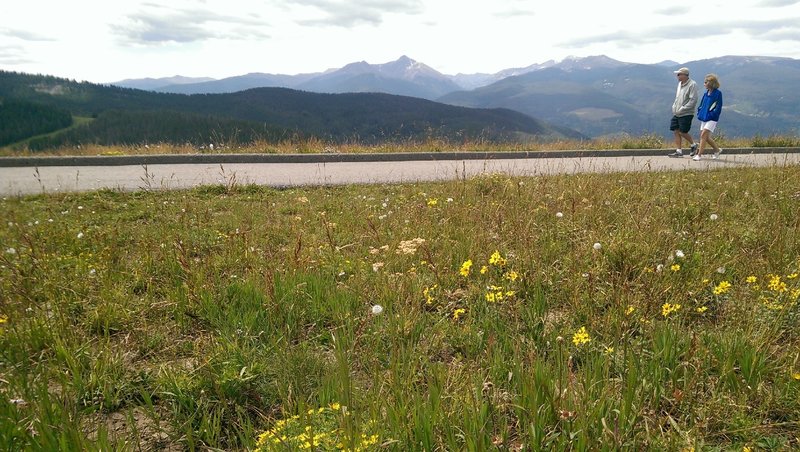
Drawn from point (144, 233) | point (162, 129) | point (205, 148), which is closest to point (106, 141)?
point (162, 129)

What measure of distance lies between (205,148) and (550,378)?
14984 millimetres

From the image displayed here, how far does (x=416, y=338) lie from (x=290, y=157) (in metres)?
12.0

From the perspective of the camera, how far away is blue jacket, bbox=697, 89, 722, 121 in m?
13.6

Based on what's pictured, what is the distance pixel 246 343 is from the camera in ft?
9.11

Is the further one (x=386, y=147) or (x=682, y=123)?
(x=386, y=147)

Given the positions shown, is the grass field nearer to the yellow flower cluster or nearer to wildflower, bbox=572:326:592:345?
wildflower, bbox=572:326:592:345

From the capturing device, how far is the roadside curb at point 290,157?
12.8 meters

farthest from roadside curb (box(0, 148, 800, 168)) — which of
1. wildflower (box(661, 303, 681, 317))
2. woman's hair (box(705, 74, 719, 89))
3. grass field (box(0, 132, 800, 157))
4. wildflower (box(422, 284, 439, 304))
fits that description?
wildflower (box(661, 303, 681, 317))

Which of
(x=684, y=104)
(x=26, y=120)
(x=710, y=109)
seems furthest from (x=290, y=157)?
(x=26, y=120)

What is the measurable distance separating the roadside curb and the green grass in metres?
8.24

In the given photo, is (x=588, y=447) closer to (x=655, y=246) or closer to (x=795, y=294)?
(x=795, y=294)

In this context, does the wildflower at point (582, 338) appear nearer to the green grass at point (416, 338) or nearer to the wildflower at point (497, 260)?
the green grass at point (416, 338)

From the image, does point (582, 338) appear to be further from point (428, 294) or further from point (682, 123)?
point (682, 123)

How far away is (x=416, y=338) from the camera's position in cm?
292
